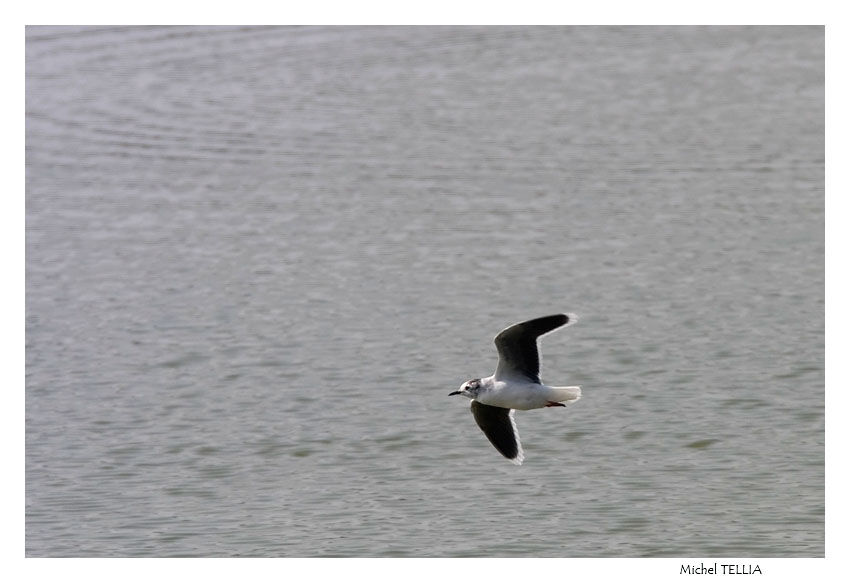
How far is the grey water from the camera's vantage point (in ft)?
47.9

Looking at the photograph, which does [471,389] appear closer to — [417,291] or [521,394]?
[521,394]

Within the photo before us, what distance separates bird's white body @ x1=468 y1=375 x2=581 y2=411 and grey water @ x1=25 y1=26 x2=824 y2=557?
2.06 m

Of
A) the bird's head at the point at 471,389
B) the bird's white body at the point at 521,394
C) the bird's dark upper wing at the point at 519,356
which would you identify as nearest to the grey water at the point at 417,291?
the bird's head at the point at 471,389

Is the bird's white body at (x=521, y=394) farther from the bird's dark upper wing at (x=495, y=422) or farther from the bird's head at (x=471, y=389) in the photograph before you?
the bird's dark upper wing at (x=495, y=422)

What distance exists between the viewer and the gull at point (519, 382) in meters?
11.9

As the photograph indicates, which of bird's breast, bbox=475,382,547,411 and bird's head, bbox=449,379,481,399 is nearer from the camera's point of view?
bird's breast, bbox=475,382,547,411

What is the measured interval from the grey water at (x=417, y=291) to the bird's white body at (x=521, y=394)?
2057 mm

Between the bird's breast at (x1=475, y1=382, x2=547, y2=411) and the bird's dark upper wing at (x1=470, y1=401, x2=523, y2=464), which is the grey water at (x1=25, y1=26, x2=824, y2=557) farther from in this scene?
the bird's breast at (x1=475, y1=382, x2=547, y2=411)

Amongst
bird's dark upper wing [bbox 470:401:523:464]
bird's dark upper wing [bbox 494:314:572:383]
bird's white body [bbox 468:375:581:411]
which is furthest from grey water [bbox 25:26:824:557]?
bird's dark upper wing [bbox 494:314:572:383]

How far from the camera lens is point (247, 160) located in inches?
1064

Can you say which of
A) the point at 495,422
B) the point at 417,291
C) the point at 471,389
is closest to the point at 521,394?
the point at 471,389

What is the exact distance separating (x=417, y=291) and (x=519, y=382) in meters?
8.53

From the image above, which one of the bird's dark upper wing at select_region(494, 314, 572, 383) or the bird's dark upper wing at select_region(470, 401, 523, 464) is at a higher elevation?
the bird's dark upper wing at select_region(494, 314, 572, 383)
